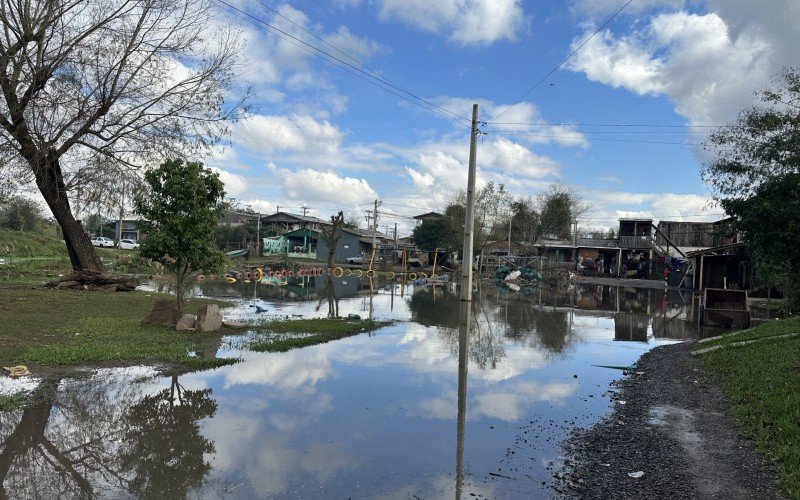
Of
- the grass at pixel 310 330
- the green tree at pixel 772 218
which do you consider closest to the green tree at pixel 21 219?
the grass at pixel 310 330

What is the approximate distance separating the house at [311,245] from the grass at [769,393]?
187ft

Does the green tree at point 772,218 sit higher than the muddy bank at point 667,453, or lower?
higher

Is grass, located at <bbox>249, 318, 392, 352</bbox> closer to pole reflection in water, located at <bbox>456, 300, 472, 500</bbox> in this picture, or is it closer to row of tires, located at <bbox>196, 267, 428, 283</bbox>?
pole reflection in water, located at <bbox>456, 300, 472, 500</bbox>

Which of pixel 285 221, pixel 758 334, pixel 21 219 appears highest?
pixel 285 221

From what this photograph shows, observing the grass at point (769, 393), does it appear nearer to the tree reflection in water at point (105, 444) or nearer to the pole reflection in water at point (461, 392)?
the pole reflection in water at point (461, 392)

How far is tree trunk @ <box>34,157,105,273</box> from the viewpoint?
18766 mm

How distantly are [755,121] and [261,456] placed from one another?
20292 millimetres

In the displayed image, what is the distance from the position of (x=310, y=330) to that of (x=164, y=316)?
11.9 ft

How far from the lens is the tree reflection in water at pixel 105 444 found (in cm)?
486

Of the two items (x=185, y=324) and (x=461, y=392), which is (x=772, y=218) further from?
(x=185, y=324)

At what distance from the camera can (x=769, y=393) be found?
25.2 ft

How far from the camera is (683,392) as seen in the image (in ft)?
29.9

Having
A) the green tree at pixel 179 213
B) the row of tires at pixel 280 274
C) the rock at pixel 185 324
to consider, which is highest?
the green tree at pixel 179 213

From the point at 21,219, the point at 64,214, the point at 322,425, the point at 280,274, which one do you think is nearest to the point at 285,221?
the point at 21,219
